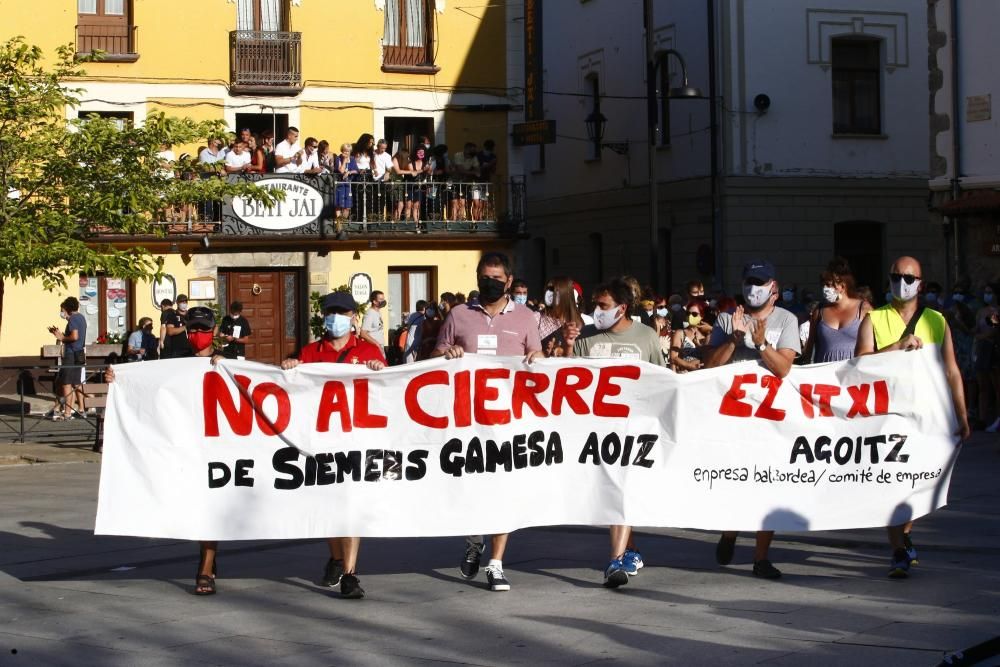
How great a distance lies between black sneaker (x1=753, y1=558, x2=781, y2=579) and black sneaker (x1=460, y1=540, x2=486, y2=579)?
5.68 feet

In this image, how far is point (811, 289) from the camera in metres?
35.7

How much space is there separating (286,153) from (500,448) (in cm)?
2484

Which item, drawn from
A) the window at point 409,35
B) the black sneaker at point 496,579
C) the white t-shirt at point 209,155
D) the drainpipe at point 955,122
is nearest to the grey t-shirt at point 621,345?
the black sneaker at point 496,579

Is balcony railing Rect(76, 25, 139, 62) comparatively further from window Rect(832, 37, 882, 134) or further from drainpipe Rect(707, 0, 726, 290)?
window Rect(832, 37, 882, 134)

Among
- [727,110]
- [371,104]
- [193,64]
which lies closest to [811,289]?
[727,110]

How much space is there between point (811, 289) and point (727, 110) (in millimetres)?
4319

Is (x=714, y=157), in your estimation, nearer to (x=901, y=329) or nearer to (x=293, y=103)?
(x=293, y=103)

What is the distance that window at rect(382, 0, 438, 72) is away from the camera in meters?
36.7

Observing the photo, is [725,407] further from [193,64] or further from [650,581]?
[193,64]

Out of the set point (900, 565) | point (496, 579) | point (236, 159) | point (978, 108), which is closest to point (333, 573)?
point (496, 579)

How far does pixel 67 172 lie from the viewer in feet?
60.5

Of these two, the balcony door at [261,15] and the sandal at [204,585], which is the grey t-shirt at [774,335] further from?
the balcony door at [261,15]

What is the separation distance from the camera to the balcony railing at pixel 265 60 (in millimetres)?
35125

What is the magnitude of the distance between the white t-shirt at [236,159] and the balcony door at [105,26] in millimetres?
3298
